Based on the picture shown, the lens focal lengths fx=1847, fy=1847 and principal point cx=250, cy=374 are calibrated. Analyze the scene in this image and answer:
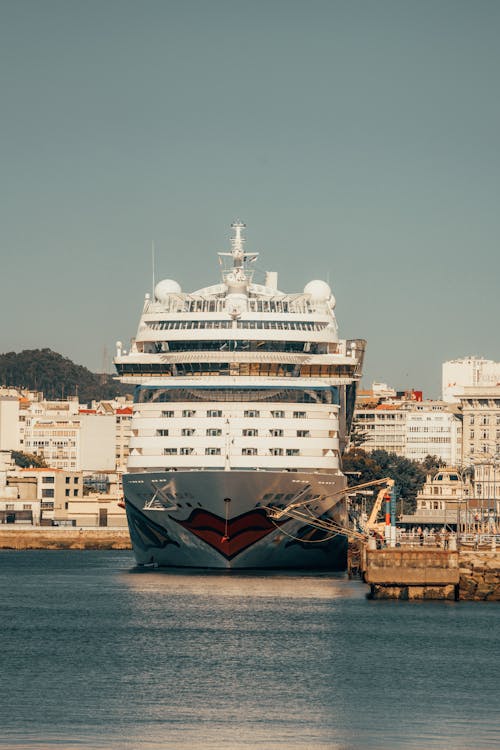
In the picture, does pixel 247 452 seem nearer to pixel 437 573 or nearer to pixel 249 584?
pixel 249 584

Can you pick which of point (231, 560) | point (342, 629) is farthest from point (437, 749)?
point (231, 560)

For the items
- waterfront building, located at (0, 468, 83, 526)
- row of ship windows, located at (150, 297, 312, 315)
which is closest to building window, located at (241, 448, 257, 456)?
row of ship windows, located at (150, 297, 312, 315)

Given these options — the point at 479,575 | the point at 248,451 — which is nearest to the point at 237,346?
the point at 248,451

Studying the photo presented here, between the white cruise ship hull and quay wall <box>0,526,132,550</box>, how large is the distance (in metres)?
73.8

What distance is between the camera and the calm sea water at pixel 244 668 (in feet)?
141

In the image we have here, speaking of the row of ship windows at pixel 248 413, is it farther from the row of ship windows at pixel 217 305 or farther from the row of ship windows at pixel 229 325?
the row of ship windows at pixel 217 305

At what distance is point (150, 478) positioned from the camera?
8275cm

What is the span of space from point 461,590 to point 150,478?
676 inches

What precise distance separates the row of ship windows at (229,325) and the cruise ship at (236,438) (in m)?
0.07

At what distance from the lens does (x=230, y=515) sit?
80688mm

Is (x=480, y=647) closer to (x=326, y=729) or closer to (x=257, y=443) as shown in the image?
(x=326, y=729)

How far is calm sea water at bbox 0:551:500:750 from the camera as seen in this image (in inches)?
1688

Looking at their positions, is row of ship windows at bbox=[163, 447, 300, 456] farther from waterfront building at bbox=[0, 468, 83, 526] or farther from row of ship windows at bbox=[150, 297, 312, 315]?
waterfront building at bbox=[0, 468, 83, 526]

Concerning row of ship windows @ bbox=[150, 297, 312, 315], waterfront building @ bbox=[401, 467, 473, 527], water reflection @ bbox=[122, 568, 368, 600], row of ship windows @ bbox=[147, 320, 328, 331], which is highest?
row of ship windows @ bbox=[150, 297, 312, 315]
